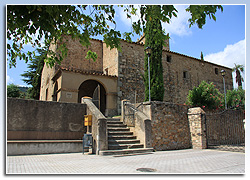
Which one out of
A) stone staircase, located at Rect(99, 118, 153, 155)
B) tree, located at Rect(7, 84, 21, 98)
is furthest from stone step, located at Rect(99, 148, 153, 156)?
tree, located at Rect(7, 84, 21, 98)

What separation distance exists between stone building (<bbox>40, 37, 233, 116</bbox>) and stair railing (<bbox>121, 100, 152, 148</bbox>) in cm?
246

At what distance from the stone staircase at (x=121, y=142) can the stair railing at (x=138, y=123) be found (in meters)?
0.24

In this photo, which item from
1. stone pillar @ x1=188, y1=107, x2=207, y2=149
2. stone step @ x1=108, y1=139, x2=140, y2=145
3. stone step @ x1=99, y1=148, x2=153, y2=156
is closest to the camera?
stone step @ x1=99, y1=148, x2=153, y2=156

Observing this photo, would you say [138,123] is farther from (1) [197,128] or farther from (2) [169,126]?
(1) [197,128]

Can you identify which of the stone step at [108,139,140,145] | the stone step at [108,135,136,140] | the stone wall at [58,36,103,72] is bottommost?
the stone step at [108,139,140,145]

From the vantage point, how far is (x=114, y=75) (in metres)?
14.2

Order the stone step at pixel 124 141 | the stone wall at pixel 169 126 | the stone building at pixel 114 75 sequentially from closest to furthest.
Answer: the stone step at pixel 124 141 → the stone wall at pixel 169 126 → the stone building at pixel 114 75

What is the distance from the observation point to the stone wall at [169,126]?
375 inches

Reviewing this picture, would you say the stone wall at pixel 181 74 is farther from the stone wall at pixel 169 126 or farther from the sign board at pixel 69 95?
the sign board at pixel 69 95

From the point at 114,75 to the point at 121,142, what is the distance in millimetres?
6725

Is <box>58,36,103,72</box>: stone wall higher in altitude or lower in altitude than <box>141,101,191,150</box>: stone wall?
higher

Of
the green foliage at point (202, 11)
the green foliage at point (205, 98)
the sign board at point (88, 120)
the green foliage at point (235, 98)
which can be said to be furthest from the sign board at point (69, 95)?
the green foliage at point (235, 98)

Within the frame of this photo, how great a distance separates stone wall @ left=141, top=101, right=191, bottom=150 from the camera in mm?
9534

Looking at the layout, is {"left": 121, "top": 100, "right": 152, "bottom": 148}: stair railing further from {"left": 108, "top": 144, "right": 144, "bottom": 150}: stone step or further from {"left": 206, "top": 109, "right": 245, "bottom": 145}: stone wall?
{"left": 206, "top": 109, "right": 245, "bottom": 145}: stone wall
